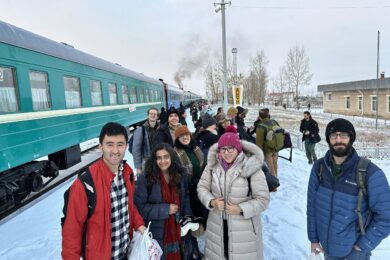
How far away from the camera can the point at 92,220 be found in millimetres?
1933

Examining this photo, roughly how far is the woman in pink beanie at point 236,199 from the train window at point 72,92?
5.27 m

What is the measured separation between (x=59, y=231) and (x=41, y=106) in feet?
8.59

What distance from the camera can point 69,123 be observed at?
22.0 feet

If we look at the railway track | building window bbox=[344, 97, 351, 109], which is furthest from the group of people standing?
building window bbox=[344, 97, 351, 109]

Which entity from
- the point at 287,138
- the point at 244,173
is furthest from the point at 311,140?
the point at 244,173

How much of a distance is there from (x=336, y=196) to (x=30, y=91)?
5.31m

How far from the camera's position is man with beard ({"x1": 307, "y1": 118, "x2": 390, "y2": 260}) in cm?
203

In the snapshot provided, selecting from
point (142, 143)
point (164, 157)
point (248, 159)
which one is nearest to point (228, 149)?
point (248, 159)

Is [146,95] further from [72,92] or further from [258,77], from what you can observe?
[258,77]

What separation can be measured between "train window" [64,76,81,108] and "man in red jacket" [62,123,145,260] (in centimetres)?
522

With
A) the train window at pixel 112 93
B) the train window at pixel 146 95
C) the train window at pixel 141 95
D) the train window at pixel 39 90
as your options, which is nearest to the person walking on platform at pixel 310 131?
the train window at pixel 112 93

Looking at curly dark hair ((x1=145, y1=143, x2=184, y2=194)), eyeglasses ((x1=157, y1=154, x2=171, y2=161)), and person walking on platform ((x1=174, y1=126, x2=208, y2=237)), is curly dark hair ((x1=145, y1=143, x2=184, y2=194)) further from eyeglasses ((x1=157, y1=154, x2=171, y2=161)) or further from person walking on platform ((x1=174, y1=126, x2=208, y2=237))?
person walking on platform ((x1=174, y1=126, x2=208, y2=237))

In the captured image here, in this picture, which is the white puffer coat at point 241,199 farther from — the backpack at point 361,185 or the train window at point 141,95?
the train window at point 141,95

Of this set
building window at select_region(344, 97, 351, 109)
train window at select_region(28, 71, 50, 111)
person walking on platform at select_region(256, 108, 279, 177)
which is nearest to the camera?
train window at select_region(28, 71, 50, 111)
